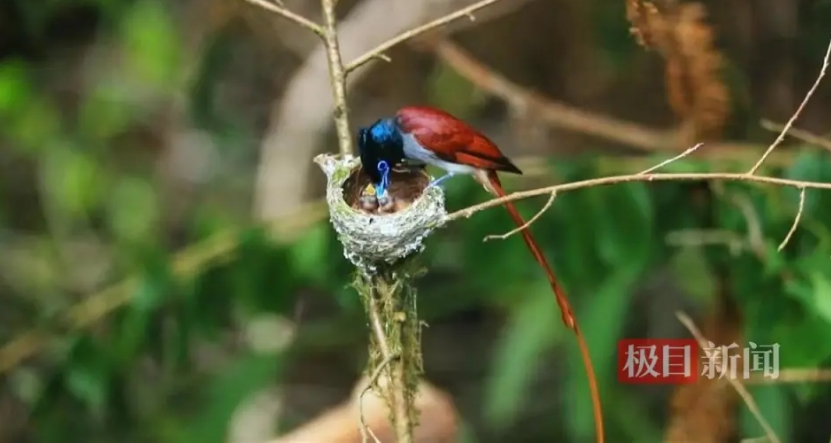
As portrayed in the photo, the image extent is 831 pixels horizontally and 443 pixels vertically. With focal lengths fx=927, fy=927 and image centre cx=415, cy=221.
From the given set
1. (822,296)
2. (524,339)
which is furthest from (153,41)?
(822,296)

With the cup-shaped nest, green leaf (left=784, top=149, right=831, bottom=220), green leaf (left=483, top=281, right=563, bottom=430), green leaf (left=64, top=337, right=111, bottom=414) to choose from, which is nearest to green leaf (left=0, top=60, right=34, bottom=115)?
green leaf (left=64, top=337, right=111, bottom=414)

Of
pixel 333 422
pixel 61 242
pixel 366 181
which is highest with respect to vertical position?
pixel 61 242

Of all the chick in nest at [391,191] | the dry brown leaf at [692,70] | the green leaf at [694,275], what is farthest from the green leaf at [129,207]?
the chick in nest at [391,191]

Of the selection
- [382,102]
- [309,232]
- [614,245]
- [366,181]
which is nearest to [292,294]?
[309,232]

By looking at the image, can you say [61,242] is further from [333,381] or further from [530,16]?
[530,16]

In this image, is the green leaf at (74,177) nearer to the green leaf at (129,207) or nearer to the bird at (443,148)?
the green leaf at (129,207)

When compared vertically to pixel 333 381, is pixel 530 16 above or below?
above
